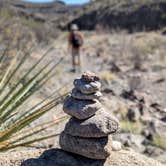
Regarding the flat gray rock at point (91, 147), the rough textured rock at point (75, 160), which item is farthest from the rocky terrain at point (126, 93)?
the flat gray rock at point (91, 147)

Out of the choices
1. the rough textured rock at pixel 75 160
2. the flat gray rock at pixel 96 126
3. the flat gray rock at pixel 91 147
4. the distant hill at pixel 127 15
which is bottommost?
the distant hill at pixel 127 15

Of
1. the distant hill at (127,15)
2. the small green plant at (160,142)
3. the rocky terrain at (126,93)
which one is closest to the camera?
the rocky terrain at (126,93)

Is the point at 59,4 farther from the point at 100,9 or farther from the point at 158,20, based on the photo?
the point at 158,20

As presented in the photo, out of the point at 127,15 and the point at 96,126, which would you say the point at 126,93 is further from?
the point at 127,15

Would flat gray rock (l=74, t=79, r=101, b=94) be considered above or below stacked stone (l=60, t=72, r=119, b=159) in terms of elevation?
above

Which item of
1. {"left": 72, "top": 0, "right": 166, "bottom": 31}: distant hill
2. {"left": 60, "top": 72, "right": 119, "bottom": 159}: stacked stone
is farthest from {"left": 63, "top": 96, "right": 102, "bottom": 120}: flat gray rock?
{"left": 72, "top": 0, "right": 166, "bottom": 31}: distant hill

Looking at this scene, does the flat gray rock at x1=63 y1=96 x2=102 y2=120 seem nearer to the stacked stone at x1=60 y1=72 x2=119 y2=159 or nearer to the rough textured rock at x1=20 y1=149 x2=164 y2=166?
the stacked stone at x1=60 y1=72 x2=119 y2=159

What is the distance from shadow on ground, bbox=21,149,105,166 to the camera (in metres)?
4.80

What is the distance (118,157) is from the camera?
198 inches

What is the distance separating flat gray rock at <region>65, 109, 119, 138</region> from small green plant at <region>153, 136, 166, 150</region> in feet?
13.5

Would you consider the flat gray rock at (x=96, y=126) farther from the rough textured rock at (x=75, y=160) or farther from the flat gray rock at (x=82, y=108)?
the rough textured rock at (x=75, y=160)

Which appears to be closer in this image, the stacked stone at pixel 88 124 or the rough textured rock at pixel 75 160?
the stacked stone at pixel 88 124

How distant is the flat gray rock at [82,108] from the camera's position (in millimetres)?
4750

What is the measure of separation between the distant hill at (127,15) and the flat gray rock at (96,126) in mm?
33864
